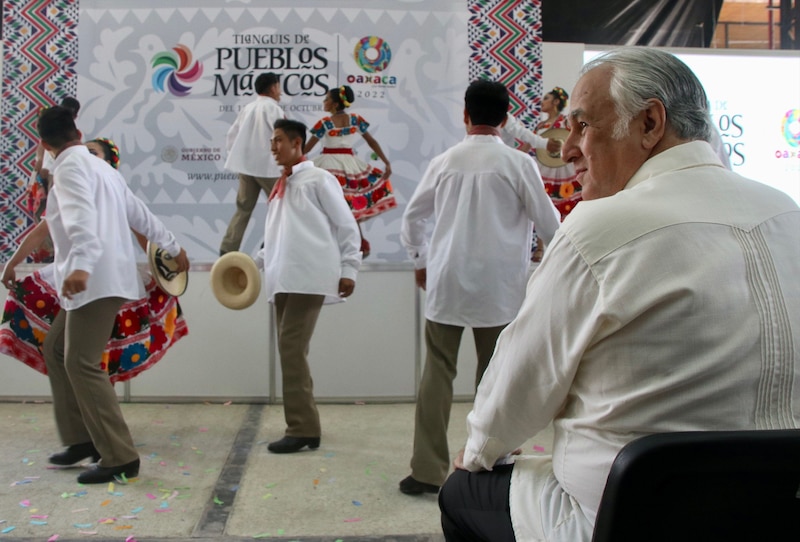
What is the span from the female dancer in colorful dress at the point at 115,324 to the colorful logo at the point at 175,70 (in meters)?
1.42

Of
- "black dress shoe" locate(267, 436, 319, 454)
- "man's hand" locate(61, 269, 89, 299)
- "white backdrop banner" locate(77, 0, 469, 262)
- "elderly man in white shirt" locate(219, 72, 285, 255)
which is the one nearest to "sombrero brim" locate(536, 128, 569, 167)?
"white backdrop banner" locate(77, 0, 469, 262)

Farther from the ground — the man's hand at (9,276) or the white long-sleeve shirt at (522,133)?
the white long-sleeve shirt at (522,133)

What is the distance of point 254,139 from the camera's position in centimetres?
497

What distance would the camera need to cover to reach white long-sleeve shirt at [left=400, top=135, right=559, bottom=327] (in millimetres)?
3188

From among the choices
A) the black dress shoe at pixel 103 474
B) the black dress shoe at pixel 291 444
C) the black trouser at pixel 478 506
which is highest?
the black trouser at pixel 478 506

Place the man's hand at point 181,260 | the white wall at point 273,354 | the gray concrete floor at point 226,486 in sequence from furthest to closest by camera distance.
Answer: the white wall at point 273,354
the man's hand at point 181,260
the gray concrete floor at point 226,486

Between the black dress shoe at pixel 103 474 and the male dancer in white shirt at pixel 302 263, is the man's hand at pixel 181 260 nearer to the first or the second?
the male dancer in white shirt at pixel 302 263

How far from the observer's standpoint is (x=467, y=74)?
5.07 m

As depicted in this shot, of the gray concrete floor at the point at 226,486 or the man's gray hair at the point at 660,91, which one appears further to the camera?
the gray concrete floor at the point at 226,486

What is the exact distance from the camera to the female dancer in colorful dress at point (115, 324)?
12.2 ft

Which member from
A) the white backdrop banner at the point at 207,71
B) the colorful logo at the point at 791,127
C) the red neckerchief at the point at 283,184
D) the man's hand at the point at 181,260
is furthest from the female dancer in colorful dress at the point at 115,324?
the colorful logo at the point at 791,127

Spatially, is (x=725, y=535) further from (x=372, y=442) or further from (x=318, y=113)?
(x=318, y=113)

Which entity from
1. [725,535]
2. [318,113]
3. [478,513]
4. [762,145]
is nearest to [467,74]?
[318,113]

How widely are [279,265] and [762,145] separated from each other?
3.35 metres
